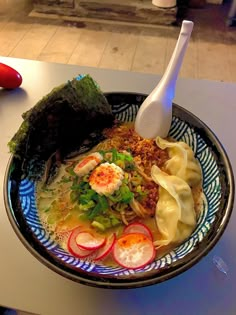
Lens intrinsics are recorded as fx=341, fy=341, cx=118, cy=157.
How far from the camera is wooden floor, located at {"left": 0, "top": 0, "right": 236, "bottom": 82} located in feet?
6.25

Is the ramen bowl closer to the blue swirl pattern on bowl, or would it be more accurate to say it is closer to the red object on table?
the blue swirl pattern on bowl

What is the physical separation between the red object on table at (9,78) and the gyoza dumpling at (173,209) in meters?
0.45

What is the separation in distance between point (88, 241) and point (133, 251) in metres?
0.08

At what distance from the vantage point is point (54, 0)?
221cm

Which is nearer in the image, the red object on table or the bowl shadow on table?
the bowl shadow on table

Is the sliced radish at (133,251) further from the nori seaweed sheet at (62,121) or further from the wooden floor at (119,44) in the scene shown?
the wooden floor at (119,44)

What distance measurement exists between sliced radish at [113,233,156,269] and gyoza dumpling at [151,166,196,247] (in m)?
0.02

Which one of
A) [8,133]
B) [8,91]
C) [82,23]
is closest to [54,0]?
[82,23]

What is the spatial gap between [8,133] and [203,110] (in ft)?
1.52

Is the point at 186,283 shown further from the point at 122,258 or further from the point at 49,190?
the point at 49,190

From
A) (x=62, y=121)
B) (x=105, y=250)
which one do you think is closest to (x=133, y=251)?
(x=105, y=250)

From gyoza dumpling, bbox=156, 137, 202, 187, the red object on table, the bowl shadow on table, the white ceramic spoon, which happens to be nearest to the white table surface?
the bowl shadow on table

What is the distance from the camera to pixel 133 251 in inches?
21.1

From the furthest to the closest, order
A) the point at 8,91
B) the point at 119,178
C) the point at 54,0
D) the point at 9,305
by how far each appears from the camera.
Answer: the point at 54,0
the point at 8,91
the point at 119,178
the point at 9,305
